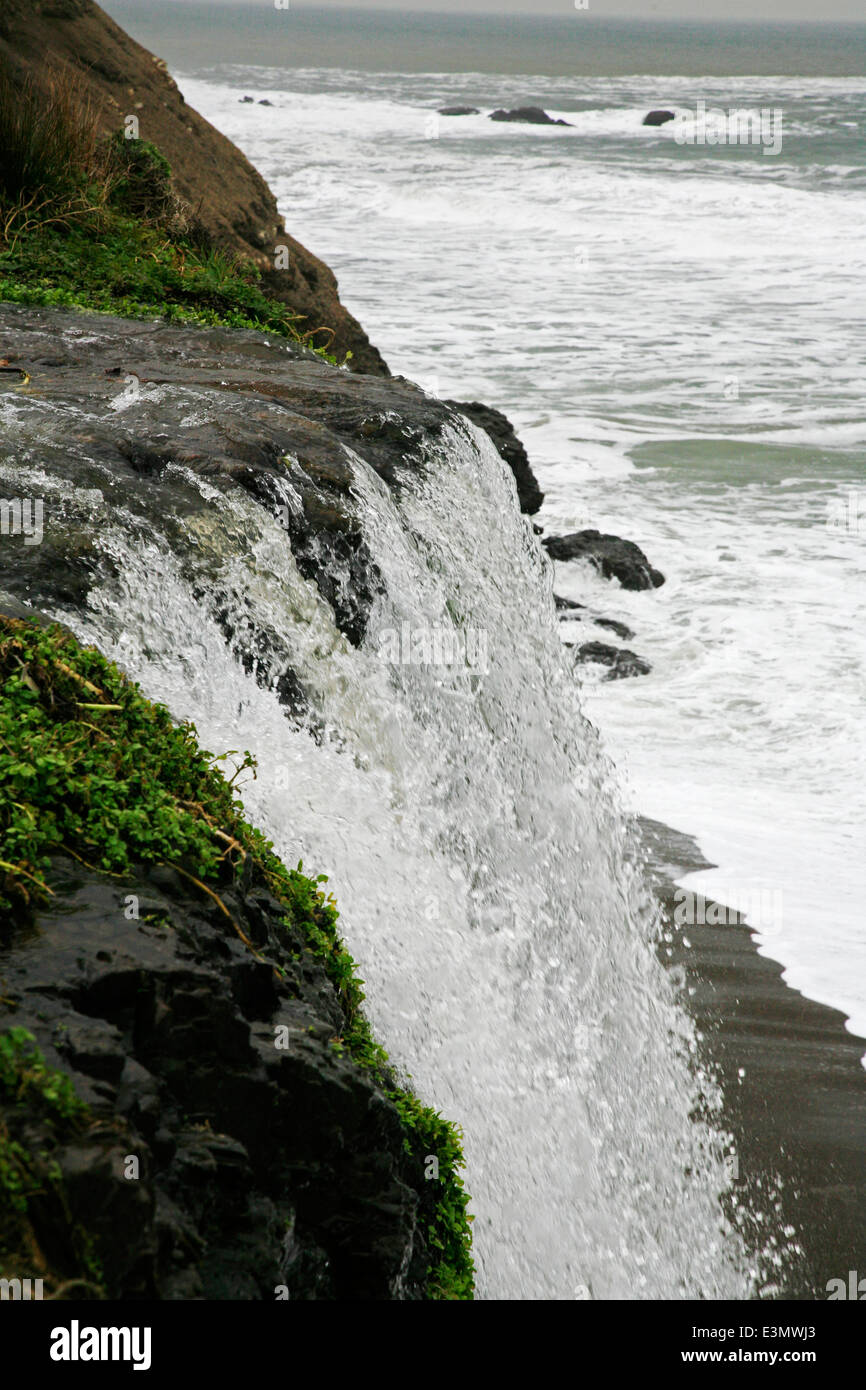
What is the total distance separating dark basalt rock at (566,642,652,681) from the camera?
9.03 metres

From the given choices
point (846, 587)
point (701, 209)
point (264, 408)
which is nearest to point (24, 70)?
point (264, 408)

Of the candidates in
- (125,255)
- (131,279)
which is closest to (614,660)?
(131,279)

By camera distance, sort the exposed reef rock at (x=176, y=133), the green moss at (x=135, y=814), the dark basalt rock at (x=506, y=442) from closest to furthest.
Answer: the green moss at (x=135, y=814) → the dark basalt rock at (x=506, y=442) → the exposed reef rock at (x=176, y=133)

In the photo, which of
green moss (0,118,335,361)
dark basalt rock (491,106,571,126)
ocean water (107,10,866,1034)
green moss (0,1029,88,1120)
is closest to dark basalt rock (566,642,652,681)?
ocean water (107,10,866,1034)

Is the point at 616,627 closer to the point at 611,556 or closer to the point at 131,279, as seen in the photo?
the point at 611,556

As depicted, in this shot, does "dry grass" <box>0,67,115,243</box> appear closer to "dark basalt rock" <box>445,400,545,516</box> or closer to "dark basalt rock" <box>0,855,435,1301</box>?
"dark basalt rock" <box>445,400,545,516</box>

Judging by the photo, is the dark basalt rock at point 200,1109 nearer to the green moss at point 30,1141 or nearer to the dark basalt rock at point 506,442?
the green moss at point 30,1141

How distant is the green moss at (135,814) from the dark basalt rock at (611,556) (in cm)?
793

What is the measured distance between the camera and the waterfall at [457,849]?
3.31m

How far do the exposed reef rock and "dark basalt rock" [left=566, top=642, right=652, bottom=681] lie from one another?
285 cm

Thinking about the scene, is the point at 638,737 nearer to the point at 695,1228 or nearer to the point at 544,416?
the point at 695,1228

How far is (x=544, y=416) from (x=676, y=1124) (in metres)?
12.4

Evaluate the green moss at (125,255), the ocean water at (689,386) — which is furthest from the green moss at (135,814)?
the green moss at (125,255)

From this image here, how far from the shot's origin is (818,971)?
211 inches
